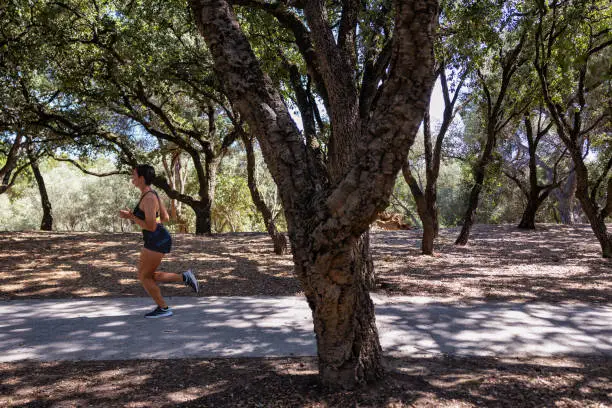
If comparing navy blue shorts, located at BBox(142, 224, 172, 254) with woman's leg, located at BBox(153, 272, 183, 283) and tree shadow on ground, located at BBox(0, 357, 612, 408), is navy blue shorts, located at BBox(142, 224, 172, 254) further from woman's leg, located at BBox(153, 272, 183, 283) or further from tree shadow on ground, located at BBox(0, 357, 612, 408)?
tree shadow on ground, located at BBox(0, 357, 612, 408)

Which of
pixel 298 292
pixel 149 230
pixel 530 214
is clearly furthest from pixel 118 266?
pixel 530 214

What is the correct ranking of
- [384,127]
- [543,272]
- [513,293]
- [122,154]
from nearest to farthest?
[384,127]
[513,293]
[543,272]
[122,154]

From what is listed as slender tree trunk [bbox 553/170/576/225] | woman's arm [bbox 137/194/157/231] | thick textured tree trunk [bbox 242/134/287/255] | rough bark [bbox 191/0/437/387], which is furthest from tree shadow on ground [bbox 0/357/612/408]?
slender tree trunk [bbox 553/170/576/225]

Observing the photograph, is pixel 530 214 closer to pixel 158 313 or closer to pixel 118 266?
pixel 118 266

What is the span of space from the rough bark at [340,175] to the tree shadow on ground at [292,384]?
28 cm

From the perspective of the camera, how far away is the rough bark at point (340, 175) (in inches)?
104

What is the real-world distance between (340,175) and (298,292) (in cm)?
420

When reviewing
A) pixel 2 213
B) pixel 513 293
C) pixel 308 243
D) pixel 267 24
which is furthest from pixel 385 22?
pixel 2 213

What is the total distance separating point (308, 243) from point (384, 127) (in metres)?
0.87

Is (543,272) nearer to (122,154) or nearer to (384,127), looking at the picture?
(384,127)

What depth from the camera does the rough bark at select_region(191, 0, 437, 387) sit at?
2.64 meters

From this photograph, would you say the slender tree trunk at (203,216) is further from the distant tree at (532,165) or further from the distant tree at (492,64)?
the distant tree at (532,165)

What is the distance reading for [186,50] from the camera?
11.2 m

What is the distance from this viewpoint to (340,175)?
3098 mm
